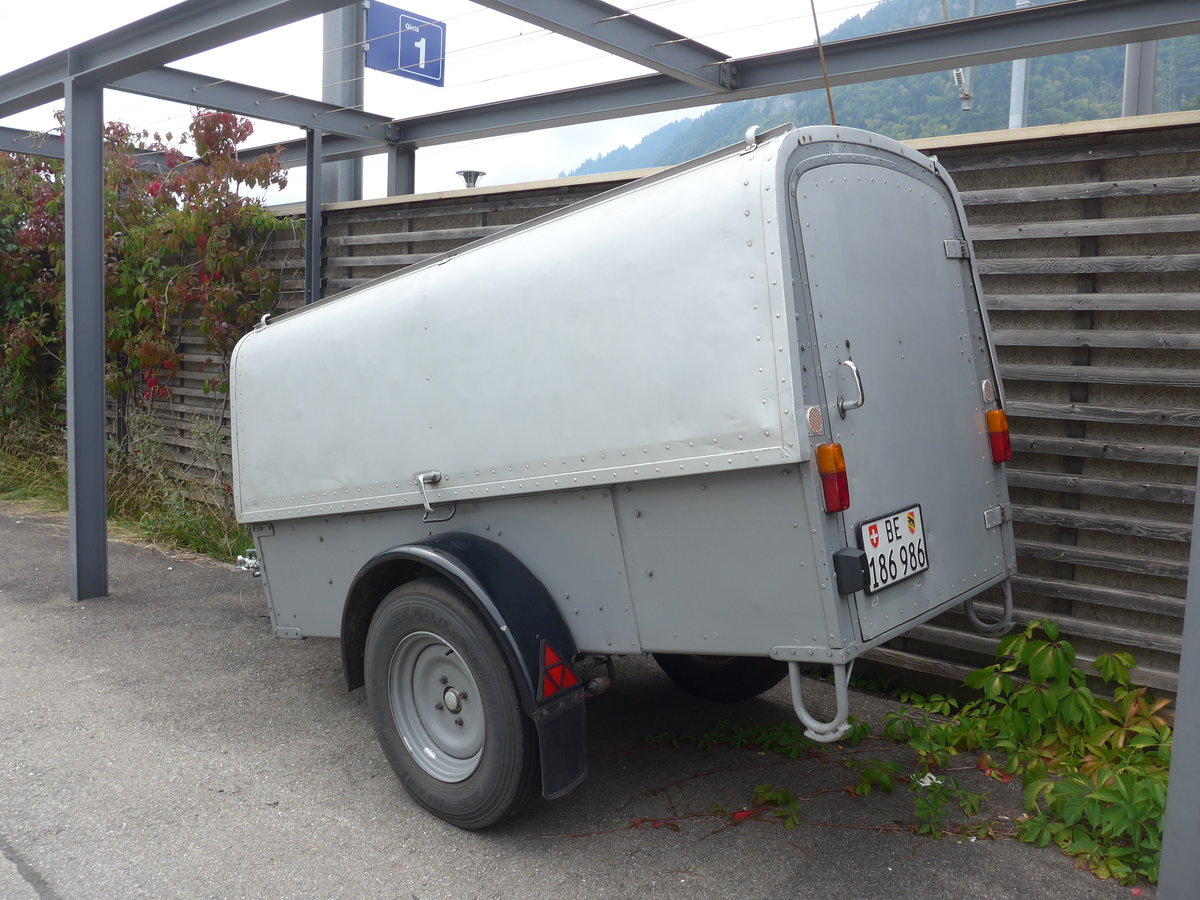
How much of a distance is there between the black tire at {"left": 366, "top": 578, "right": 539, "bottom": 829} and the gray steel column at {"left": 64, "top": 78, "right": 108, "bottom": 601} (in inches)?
138

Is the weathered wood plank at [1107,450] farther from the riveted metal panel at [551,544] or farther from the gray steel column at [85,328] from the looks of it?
the gray steel column at [85,328]

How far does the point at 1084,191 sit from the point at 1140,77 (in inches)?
159

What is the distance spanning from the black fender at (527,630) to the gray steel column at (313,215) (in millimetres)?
4377

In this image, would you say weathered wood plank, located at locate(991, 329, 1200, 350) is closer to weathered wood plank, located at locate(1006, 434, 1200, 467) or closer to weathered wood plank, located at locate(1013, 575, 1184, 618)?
weathered wood plank, located at locate(1006, 434, 1200, 467)

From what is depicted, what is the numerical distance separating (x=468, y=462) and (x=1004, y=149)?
2693 mm

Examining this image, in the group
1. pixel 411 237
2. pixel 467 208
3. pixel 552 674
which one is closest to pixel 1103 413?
pixel 552 674

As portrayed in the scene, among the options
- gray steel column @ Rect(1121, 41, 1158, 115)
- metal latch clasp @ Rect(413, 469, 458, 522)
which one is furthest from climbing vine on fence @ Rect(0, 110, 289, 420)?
gray steel column @ Rect(1121, 41, 1158, 115)

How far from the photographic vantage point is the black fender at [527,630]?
3.11 meters

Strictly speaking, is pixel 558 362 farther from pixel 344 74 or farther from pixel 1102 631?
pixel 344 74

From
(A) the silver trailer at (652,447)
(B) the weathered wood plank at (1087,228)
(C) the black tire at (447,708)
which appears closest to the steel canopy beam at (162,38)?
(A) the silver trailer at (652,447)

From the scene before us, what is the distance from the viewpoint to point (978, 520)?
11.3ft

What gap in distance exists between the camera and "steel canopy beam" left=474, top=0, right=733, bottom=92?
5.02 meters

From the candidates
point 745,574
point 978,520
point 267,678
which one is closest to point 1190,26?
point 978,520

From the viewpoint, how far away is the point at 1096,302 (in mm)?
3965
